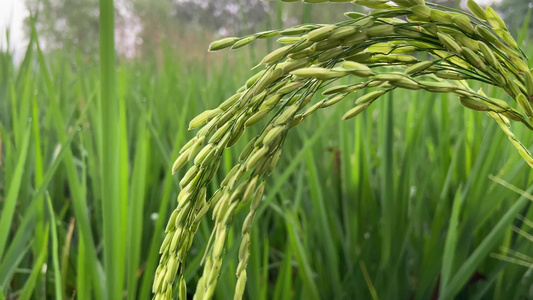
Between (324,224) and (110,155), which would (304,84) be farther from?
(324,224)

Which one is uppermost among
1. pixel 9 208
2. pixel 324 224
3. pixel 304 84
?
pixel 304 84

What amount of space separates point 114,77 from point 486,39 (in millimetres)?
346

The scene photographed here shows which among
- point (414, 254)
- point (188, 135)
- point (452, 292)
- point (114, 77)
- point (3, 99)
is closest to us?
point (114, 77)

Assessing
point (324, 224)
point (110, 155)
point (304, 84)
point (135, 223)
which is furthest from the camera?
point (324, 224)

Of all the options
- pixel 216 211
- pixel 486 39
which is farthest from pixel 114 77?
pixel 486 39

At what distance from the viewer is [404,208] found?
84 cm

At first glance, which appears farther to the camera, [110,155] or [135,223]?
[135,223]

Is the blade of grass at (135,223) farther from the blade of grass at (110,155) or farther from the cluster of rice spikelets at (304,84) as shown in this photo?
the cluster of rice spikelets at (304,84)

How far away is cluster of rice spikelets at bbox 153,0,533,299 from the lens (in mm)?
345

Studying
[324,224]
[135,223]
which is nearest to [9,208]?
[135,223]

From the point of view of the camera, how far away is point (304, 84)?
0.39 meters

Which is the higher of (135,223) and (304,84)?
(304,84)

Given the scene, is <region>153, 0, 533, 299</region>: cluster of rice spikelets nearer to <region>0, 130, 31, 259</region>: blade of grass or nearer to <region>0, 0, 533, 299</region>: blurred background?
<region>0, 0, 533, 299</region>: blurred background

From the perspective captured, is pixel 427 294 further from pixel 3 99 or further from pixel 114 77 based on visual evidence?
pixel 3 99
